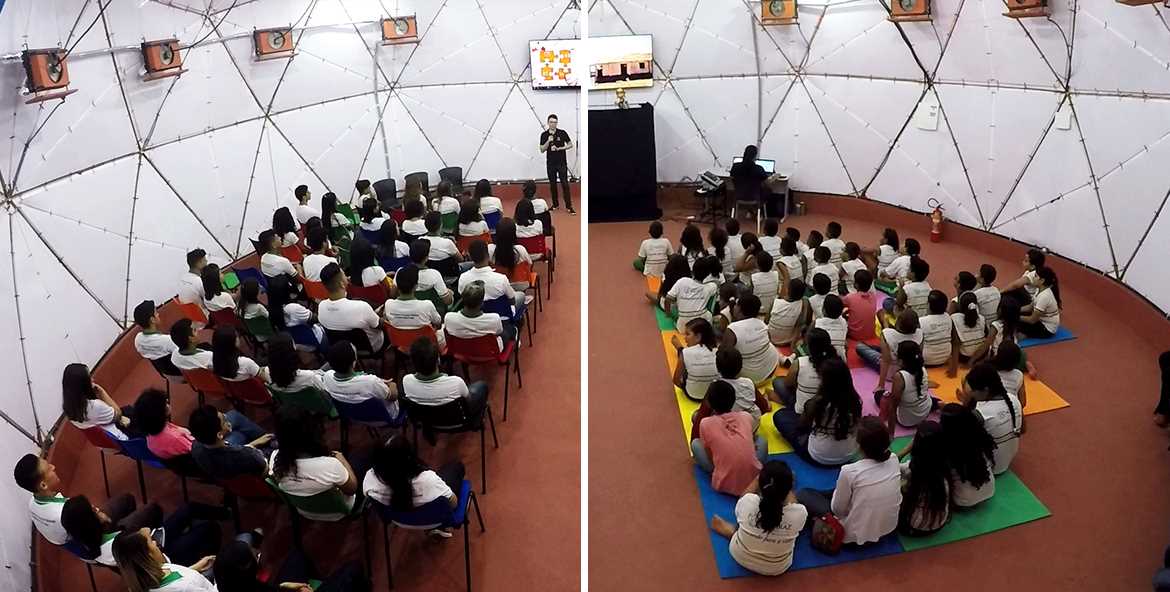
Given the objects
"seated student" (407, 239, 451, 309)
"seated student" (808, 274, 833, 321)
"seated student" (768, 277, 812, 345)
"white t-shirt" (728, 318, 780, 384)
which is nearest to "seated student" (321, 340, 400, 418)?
"seated student" (407, 239, 451, 309)

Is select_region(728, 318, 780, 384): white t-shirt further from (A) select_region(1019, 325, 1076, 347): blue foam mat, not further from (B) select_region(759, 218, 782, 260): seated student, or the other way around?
(A) select_region(1019, 325, 1076, 347): blue foam mat

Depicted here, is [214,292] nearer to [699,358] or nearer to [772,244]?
[699,358]

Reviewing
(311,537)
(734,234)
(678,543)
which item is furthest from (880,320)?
(311,537)

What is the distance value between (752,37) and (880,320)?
521 cm

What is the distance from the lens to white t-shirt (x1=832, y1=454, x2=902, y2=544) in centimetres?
412

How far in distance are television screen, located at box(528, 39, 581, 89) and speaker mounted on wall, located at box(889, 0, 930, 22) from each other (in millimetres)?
4363

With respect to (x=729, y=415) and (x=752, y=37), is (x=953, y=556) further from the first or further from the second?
(x=752, y=37)

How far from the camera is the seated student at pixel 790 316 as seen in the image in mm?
6461

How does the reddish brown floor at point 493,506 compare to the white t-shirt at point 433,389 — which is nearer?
the reddish brown floor at point 493,506

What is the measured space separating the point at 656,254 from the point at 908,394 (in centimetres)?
359


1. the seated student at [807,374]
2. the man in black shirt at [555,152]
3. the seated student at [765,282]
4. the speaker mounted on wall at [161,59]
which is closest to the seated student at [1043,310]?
the seated student at [765,282]

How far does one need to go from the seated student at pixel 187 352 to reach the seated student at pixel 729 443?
3.16 metres

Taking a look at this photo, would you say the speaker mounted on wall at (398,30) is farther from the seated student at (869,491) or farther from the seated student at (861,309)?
the seated student at (869,491)

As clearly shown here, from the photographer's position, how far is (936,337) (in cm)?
596
